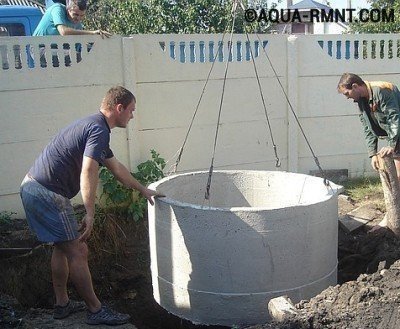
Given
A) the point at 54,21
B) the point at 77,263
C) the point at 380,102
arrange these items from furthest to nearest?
the point at 54,21 → the point at 380,102 → the point at 77,263

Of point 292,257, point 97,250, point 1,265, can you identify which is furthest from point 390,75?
point 1,265

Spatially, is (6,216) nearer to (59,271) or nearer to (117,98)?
(59,271)

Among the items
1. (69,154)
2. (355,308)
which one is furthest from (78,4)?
(355,308)

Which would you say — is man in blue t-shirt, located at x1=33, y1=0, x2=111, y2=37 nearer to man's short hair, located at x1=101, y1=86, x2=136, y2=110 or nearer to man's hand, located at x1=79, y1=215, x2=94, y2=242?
man's short hair, located at x1=101, y1=86, x2=136, y2=110

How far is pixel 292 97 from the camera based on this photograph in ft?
21.7

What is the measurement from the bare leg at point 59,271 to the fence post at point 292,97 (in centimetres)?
353

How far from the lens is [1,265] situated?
186 inches

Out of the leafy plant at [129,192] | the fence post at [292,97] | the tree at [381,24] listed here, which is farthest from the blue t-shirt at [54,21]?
the tree at [381,24]

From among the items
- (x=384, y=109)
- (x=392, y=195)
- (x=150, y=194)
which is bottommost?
(x=392, y=195)

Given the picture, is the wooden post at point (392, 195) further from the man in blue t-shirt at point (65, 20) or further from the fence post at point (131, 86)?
the man in blue t-shirt at point (65, 20)

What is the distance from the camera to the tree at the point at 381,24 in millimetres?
10388

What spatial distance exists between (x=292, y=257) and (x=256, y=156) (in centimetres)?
260

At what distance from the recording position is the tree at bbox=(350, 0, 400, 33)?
1039 centimetres

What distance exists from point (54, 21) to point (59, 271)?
2767 mm
